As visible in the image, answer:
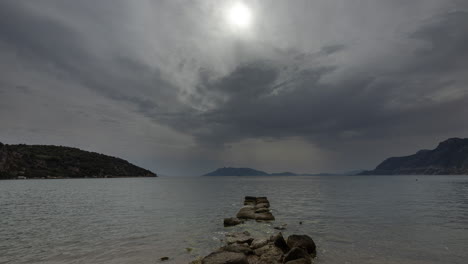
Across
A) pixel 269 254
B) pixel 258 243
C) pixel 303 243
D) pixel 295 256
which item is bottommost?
pixel 269 254

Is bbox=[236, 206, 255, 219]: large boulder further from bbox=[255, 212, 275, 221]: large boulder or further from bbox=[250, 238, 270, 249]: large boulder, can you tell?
bbox=[250, 238, 270, 249]: large boulder

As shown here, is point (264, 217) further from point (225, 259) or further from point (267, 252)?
point (225, 259)

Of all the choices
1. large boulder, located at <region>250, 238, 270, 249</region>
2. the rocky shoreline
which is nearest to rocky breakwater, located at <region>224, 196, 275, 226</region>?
the rocky shoreline

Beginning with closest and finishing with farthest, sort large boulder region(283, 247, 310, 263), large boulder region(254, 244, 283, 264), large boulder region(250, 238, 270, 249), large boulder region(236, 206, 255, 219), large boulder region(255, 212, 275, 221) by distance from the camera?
large boulder region(283, 247, 310, 263), large boulder region(254, 244, 283, 264), large boulder region(250, 238, 270, 249), large boulder region(255, 212, 275, 221), large boulder region(236, 206, 255, 219)

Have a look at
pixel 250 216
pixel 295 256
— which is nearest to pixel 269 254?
pixel 295 256

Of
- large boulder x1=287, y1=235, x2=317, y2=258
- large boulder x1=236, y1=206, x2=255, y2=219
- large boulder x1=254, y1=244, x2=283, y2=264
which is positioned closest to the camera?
large boulder x1=254, y1=244, x2=283, y2=264

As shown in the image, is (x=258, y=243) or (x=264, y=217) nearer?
(x=258, y=243)

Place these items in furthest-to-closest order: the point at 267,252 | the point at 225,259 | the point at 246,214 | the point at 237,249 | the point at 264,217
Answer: the point at 246,214, the point at 264,217, the point at 267,252, the point at 237,249, the point at 225,259

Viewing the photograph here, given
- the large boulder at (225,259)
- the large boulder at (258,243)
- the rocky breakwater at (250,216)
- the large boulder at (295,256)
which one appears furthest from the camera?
the rocky breakwater at (250,216)

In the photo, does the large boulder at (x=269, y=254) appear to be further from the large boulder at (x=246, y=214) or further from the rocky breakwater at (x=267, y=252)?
the large boulder at (x=246, y=214)

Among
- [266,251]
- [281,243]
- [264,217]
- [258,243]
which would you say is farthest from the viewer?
[264,217]

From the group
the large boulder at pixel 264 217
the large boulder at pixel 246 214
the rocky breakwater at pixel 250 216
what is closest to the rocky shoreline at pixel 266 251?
the rocky breakwater at pixel 250 216

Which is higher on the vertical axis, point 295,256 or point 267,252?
point 295,256

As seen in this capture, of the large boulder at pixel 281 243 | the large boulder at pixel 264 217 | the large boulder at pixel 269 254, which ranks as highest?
the large boulder at pixel 281 243
